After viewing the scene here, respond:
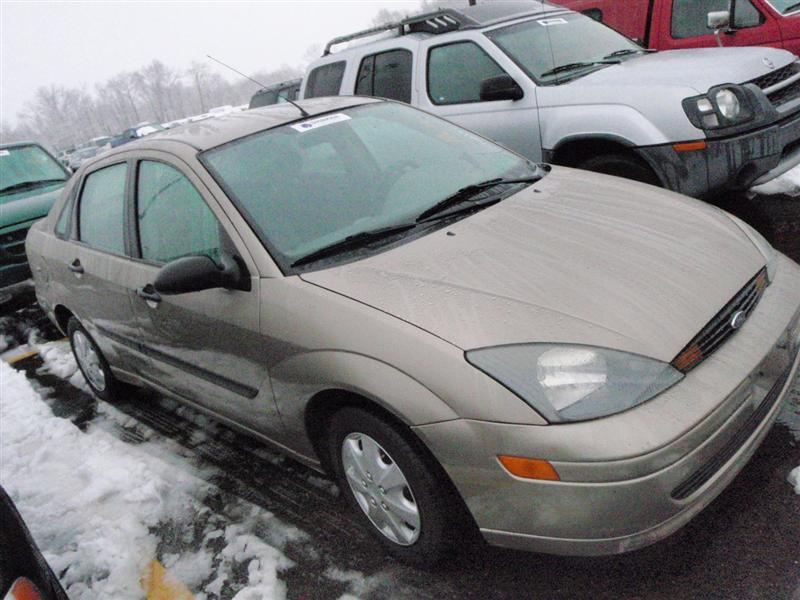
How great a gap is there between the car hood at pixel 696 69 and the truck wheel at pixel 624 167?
50cm

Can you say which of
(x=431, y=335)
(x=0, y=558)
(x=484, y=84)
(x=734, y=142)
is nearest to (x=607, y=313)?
(x=431, y=335)

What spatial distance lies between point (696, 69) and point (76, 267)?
416cm

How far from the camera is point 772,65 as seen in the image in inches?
186

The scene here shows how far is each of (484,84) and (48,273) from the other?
10.9ft

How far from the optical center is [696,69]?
4.48m

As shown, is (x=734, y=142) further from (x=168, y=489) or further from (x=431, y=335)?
(x=168, y=489)

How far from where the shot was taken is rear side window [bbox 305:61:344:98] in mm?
6488

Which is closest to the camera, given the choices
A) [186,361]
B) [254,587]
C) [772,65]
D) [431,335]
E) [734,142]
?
[431,335]

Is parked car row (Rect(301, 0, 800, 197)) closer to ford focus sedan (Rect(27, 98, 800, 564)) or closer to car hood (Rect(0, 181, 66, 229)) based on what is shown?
ford focus sedan (Rect(27, 98, 800, 564))

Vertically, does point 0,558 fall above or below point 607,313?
below

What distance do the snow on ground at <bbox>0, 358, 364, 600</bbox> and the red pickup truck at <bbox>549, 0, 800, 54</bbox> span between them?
6.07m

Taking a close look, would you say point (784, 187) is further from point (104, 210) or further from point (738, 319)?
point (104, 210)

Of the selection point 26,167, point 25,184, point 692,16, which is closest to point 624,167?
point 692,16

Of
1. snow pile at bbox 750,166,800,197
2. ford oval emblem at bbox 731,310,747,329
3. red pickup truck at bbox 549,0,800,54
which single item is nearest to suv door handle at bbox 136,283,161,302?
ford oval emblem at bbox 731,310,747,329
